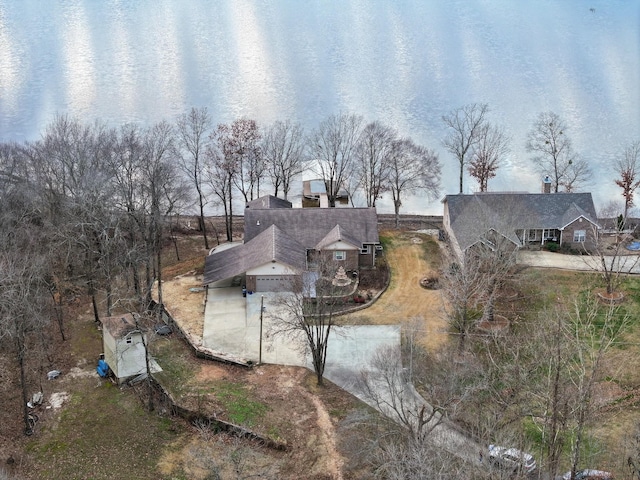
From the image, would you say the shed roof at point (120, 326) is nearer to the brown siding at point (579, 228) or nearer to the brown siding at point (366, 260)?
the brown siding at point (366, 260)

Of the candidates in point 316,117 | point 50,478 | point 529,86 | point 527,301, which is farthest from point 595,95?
point 50,478

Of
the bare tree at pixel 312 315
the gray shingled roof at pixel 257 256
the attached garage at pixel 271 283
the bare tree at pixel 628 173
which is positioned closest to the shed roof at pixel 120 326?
the bare tree at pixel 312 315

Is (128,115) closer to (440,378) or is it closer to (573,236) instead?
Result: (573,236)

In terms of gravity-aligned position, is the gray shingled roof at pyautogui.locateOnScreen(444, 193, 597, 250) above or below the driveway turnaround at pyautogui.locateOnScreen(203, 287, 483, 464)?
above

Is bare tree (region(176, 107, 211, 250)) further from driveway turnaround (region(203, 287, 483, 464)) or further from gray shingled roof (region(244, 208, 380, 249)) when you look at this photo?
driveway turnaround (region(203, 287, 483, 464))

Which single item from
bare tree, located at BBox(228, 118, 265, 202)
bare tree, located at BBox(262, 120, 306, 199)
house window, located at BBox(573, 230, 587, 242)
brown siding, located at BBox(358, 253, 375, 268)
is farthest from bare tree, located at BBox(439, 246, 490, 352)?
bare tree, located at BBox(262, 120, 306, 199)

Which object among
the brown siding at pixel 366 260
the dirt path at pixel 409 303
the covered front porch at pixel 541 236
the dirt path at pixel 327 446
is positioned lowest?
the dirt path at pixel 327 446
